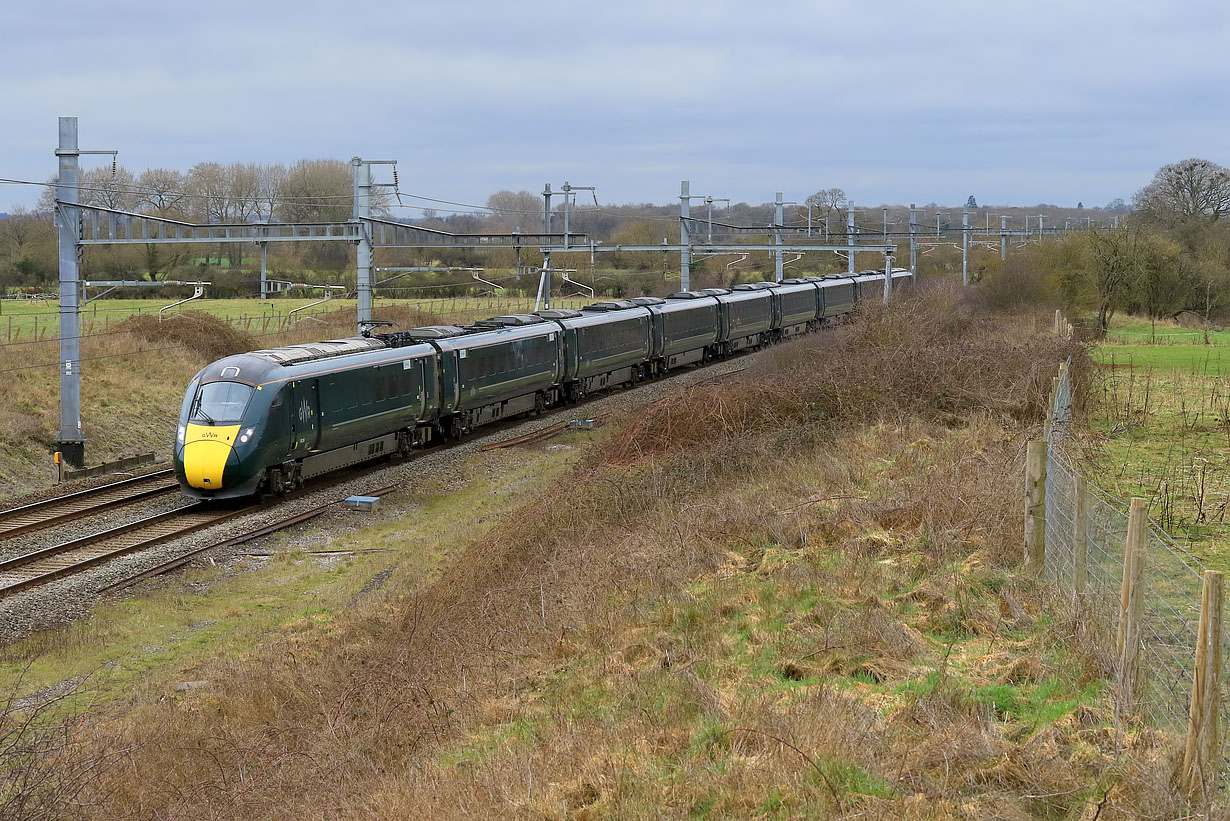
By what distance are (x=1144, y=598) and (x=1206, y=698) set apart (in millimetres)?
1830

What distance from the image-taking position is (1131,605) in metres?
6.62

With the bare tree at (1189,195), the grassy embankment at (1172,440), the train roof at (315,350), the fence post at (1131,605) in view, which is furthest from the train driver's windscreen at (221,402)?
the bare tree at (1189,195)

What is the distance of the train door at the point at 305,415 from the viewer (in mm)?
20980

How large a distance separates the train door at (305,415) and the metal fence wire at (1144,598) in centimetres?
1391

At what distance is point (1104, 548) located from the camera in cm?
899

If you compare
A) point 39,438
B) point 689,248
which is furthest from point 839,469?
point 689,248

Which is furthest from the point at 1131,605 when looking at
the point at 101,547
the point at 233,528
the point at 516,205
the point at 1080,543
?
the point at 516,205

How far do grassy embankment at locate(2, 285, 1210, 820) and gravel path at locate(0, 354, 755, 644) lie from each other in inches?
141

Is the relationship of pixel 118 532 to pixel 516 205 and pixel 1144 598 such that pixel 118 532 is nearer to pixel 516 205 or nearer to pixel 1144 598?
pixel 1144 598

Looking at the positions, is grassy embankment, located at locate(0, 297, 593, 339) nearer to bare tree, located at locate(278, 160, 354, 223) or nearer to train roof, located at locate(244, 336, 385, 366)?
bare tree, located at locate(278, 160, 354, 223)

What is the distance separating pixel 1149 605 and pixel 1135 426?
12.8 m

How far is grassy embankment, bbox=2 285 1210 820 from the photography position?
20.6 ft

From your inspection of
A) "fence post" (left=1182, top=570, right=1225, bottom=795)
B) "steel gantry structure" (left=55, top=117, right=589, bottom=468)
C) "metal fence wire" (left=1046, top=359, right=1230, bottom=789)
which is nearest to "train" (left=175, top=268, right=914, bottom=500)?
"steel gantry structure" (left=55, top=117, right=589, bottom=468)

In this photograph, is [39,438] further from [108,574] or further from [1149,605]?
[1149,605]
